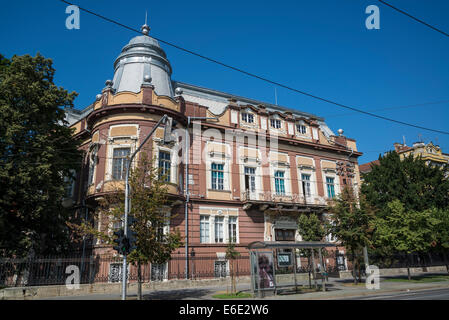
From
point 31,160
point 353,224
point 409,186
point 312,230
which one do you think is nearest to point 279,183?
point 312,230

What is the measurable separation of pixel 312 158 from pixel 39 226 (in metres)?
24.6

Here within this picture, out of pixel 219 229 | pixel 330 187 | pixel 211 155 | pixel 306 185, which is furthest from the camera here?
pixel 330 187

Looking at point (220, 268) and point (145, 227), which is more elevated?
point (145, 227)

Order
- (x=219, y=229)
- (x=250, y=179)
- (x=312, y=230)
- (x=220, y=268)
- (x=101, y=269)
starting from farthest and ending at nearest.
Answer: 1. (x=250, y=179)
2. (x=219, y=229)
3. (x=220, y=268)
4. (x=312, y=230)
5. (x=101, y=269)

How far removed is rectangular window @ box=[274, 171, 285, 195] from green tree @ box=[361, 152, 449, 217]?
8651 millimetres

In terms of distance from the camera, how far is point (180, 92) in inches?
1089

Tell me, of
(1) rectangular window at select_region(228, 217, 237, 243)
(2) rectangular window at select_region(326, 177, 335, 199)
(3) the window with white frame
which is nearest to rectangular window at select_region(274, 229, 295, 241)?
(1) rectangular window at select_region(228, 217, 237, 243)

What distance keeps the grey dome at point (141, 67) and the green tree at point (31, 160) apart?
4723mm

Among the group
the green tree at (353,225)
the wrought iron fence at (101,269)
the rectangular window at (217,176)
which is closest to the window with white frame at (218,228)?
the wrought iron fence at (101,269)

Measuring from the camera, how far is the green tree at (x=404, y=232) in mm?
25377

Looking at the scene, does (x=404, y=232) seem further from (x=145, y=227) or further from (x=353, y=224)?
(x=145, y=227)

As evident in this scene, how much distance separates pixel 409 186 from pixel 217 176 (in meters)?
20.0

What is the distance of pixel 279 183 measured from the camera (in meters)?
31.5
